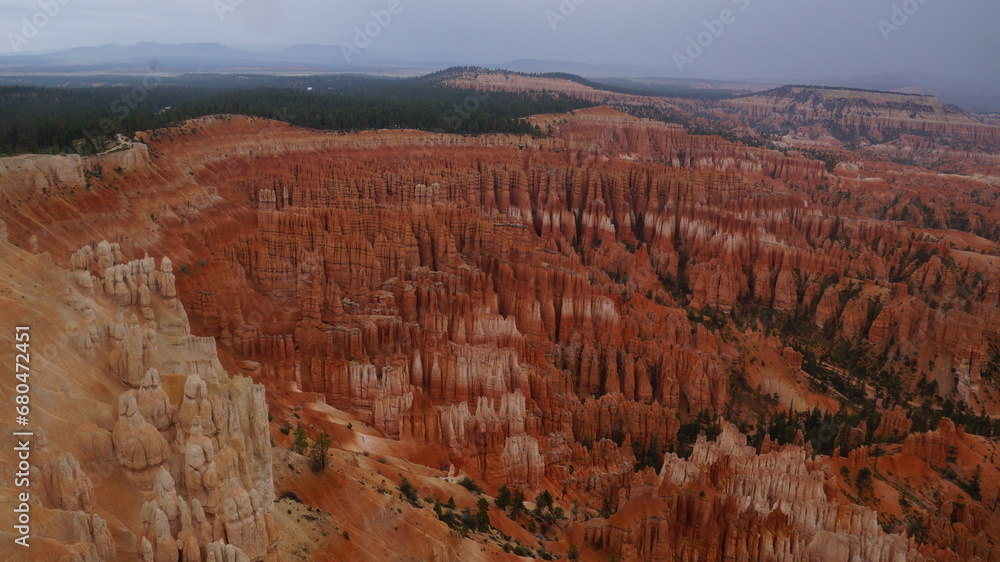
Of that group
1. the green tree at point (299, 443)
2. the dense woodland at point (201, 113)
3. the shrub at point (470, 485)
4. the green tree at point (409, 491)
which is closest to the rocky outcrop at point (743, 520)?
the shrub at point (470, 485)

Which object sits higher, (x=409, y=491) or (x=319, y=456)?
(x=319, y=456)

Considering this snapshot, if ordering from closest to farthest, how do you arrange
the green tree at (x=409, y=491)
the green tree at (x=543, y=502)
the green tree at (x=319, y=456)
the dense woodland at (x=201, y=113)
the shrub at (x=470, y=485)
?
the green tree at (x=319, y=456)
the green tree at (x=409, y=491)
the shrub at (x=470, y=485)
the green tree at (x=543, y=502)
the dense woodland at (x=201, y=113)

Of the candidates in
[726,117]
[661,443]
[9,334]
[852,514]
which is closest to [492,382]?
[661,443]

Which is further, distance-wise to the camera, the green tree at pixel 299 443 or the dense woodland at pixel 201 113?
the dense woodland at pixel 201 113

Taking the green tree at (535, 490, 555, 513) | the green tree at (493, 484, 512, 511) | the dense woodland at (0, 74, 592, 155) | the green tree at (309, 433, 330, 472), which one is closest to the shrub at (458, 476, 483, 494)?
the green tree at (493, 484, 512, 511)

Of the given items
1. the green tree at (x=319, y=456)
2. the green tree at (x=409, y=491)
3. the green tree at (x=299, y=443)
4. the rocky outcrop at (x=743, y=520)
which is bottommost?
the rocky outcrop at (x=743, y=520)

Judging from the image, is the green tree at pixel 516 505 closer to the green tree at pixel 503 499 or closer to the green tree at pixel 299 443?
the green tree at pixel 503 499

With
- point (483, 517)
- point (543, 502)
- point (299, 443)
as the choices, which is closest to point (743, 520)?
point (543, 502)

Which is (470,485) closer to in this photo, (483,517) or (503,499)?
(503,499)

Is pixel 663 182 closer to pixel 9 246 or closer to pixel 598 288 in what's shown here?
pixel 598 288

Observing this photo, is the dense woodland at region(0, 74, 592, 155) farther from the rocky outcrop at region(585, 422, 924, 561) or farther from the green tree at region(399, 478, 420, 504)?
the rocky outcrop at region(585, 422, 924, 561)

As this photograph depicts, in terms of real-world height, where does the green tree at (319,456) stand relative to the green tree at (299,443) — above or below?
above
